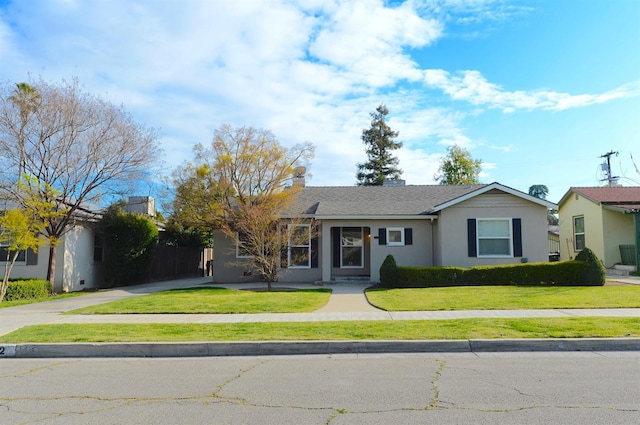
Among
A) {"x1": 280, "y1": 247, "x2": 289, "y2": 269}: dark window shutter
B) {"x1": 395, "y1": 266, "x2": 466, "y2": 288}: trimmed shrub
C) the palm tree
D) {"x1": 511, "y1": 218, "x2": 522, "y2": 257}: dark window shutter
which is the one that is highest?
the palm tree

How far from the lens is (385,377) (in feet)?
21.5

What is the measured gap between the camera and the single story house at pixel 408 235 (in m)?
18.9

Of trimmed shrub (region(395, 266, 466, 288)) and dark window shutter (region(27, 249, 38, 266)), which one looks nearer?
trimmed shrub (region(395, 266, 466, 288))

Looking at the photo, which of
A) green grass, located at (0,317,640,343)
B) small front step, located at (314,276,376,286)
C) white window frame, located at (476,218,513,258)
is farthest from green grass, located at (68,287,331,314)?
white window frame, located at (476,218,513,258)

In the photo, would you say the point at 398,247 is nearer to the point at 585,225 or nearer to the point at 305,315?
the point at 305,315

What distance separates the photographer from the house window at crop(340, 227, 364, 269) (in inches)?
849

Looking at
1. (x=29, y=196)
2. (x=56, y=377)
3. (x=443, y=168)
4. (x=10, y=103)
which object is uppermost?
(x=443, y=168)

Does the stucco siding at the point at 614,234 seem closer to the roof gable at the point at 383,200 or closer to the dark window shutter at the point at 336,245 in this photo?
the roof gable at the point at 383,200

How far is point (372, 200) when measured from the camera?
885 inches

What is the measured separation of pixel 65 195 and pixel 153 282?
25.7ft

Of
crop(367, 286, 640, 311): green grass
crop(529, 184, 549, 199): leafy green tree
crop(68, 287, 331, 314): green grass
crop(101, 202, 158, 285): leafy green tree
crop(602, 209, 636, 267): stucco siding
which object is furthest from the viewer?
crop(529, 184, 549, 199): leafy green tree

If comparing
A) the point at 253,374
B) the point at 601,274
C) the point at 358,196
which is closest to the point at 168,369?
the point at 253,374

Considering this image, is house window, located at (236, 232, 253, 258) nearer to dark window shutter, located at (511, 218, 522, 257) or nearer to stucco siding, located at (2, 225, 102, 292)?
stucco siding, located at (2, 225, 102, 292)

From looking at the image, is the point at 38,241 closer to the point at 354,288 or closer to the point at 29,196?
the point at 29,196
